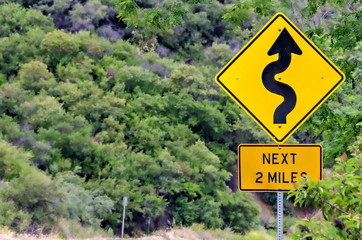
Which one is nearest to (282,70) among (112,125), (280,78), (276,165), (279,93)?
(280,78)

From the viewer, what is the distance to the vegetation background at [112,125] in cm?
2534

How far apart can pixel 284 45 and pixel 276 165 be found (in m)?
1.00

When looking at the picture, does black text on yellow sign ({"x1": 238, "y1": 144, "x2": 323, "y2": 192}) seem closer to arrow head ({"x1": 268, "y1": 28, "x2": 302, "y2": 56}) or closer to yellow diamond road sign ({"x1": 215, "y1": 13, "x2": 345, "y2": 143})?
yellow diamond road sign ({"x1": 215, "y1": 13, "x2": 345, "y2": 143})

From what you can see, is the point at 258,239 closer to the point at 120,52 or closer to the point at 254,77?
the point at 120,52

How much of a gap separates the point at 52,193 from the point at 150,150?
32.9ft

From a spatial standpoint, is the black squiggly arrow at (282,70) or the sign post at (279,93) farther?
the black squiggly arrow at (282,70)

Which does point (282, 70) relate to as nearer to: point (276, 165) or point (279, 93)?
point (279, 93)

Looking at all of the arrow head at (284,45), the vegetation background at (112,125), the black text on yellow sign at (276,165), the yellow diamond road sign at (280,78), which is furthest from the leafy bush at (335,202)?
the vegetation background at (112,125)

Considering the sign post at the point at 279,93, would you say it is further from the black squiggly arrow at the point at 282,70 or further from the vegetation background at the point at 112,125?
the vegetation background at the point at 112,125

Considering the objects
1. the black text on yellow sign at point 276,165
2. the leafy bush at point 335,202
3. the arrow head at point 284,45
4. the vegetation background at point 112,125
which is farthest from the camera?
the vegetation background at point 112,125

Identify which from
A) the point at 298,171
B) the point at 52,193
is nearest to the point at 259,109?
the point at 298,171

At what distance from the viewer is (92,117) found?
3331 cm

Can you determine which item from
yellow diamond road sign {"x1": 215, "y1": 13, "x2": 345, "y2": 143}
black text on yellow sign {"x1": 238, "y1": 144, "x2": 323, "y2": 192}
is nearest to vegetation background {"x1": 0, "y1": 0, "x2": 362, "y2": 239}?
yellow diamond road sign {"x1": 215, "y1": 13, "x2": 345, "y2": 143}

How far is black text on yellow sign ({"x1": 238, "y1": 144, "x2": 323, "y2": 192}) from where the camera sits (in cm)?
441
